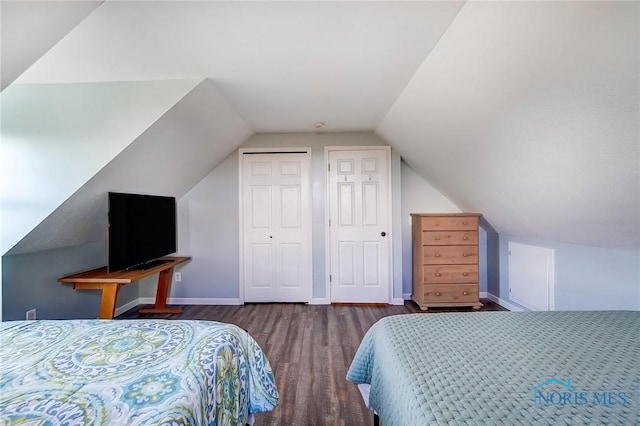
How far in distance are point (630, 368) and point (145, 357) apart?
162 cm

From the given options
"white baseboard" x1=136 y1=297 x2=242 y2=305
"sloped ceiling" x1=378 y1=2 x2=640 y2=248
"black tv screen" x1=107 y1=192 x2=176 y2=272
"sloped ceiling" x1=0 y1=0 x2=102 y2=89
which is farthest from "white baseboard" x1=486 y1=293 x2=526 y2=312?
"sloped ceiling" x1=0 y1=0 x2=102 y2=89

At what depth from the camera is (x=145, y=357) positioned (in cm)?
97

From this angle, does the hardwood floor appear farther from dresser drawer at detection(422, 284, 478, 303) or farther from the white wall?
the white wall

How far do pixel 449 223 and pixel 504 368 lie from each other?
93.5 inches

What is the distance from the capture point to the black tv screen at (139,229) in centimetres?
216

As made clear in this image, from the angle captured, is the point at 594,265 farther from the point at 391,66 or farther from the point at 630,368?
the point at 391,66

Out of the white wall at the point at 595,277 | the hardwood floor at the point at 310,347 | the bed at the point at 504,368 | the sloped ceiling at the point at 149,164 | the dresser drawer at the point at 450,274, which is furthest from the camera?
the dresser drawer at the point at 450,274

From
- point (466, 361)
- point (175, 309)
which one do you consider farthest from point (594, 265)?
point (175, 309)

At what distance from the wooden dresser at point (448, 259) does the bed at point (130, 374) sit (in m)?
2.29

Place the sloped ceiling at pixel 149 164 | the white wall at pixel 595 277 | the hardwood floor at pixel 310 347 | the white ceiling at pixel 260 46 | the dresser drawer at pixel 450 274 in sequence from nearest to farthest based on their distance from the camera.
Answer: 1. the white ceiling at pixel 260 46
2. the hardwood floor at pixel 310 347
3. the white wall at pixel 595 277
4. the sloped ceiling at pixel 149 164
5. the dresser drawer at pixel 450 274

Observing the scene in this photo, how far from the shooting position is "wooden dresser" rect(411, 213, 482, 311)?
9.91 ft

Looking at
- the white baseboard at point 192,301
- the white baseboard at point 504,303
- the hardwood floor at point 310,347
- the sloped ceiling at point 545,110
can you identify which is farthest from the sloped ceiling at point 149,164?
the white baseboard at point 504,303

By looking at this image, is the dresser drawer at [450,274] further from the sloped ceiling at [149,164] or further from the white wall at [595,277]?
→ the sloped ceiling at [149,164]

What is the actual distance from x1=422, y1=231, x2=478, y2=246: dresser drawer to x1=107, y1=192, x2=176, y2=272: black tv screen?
288 centimetres
